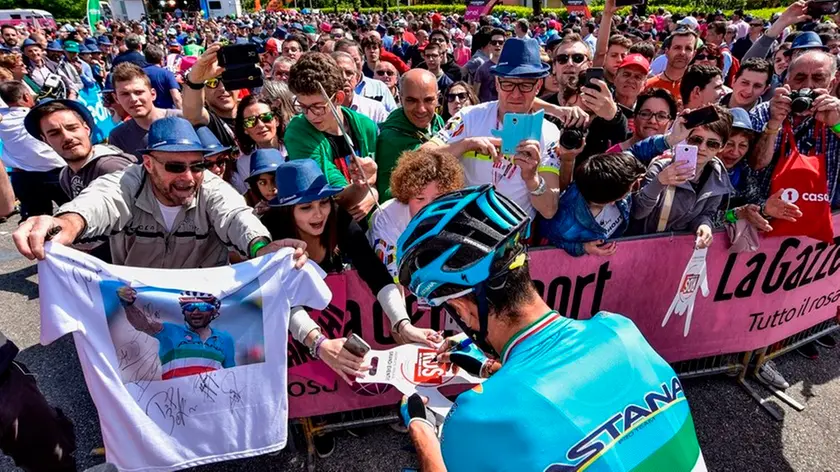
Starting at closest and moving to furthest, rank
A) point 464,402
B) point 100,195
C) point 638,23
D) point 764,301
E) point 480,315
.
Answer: point 464,402
point 480,315
point 100,195
point 764,301
point 638,23

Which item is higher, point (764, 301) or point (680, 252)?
point (680, 252)

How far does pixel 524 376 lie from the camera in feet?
4.52

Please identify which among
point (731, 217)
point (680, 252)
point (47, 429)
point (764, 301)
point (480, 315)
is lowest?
point (47, 429)

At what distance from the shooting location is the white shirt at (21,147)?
5.46 metres

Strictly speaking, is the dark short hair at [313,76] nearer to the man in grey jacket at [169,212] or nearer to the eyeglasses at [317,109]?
the eyeglasses at [317,109]

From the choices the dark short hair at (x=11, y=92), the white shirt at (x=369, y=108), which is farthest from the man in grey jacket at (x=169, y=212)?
the dark short hair at (x=11, y=92)

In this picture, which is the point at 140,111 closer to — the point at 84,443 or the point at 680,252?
the point at 84,443

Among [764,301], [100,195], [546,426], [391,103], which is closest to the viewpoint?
[546,426]

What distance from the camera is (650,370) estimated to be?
1474 millimetres

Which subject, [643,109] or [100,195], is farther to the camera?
[643,109]

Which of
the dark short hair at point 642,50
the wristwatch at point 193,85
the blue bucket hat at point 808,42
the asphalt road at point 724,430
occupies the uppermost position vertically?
the blue bucket hat at point 808,42

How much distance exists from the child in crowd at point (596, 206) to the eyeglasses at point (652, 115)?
1.02 meters

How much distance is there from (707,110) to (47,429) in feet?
15.0

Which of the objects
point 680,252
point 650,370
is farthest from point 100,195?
point 680,252
